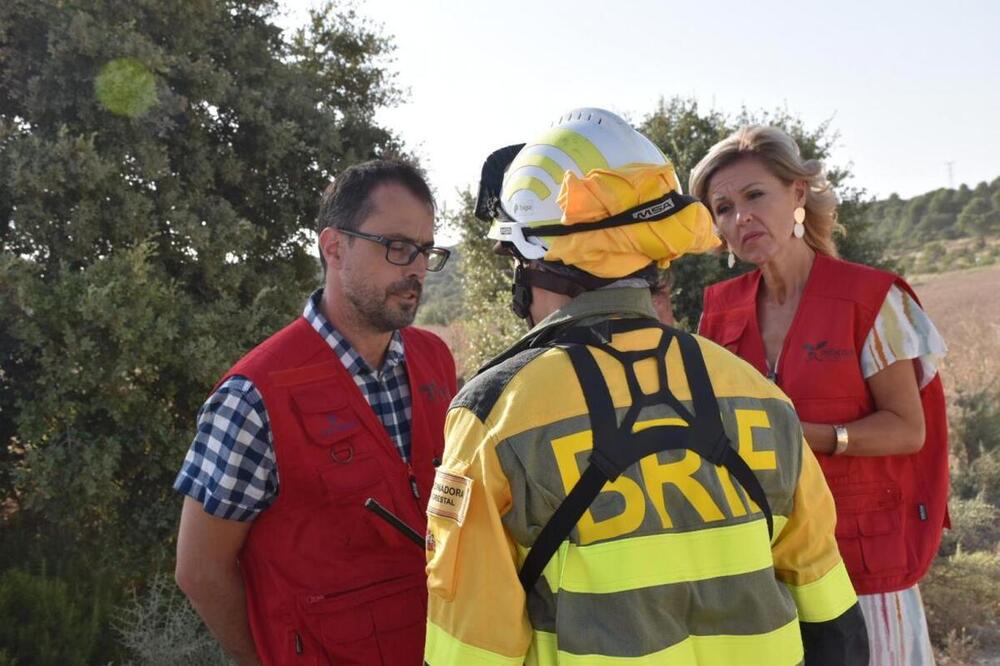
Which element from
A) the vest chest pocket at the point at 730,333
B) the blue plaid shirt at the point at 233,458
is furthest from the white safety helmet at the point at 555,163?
the vest chest pocket at the point at 730,333

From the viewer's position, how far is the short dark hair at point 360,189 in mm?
2561

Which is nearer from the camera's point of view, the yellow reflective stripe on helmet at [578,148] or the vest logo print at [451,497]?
the vest logo print at [451,497]

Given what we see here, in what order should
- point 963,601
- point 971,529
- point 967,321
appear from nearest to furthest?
point 963,601 < point 971,529 < point 967,321

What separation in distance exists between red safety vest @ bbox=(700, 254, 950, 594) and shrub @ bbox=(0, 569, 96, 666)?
358 cm

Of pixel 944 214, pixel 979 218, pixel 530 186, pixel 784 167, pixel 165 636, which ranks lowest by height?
pixel 165 636

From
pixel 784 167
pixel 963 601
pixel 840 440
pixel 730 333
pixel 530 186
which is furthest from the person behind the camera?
pixel 963 601

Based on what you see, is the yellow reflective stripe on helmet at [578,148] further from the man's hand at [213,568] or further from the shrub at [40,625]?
the shrub at [40,625]

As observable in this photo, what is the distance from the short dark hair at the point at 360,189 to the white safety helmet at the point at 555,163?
34.0 inches

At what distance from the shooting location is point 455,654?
59.3 inches

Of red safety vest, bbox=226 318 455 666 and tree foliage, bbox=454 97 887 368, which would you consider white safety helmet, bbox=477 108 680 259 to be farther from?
tree foliage, bbox=454 97 887 368

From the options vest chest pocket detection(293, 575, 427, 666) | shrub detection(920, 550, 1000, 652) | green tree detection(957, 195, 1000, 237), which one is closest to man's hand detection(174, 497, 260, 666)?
vest chest pocket detection(293, 575, 427, 666)

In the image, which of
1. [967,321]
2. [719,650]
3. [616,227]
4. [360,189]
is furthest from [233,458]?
[967,321]

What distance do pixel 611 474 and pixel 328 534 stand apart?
1.01m

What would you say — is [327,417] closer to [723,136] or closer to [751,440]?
[751,440]
